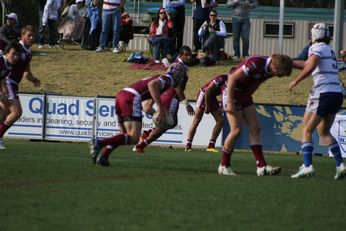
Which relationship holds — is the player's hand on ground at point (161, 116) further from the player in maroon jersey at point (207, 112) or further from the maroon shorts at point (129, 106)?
the player in maroon jersey at point (207, 112)

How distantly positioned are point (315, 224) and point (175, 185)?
8.72 ft

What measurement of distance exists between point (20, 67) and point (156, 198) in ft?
23.9

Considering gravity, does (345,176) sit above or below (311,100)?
below

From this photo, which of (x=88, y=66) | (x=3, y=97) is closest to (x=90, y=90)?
(x=88, y=66)

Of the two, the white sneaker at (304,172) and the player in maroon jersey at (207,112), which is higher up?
the white sneaker at (304,172)

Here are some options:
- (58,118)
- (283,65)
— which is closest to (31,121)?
(58,118)

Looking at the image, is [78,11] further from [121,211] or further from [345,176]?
[121,211]

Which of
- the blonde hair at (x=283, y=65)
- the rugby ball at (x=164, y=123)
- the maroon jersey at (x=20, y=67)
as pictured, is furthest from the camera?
the maroon jersey at (x=20, y=67)

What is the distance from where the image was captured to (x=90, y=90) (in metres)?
27.8

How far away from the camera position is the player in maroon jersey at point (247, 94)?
1303 cm

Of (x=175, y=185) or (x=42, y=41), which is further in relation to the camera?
(x=42, y=41)

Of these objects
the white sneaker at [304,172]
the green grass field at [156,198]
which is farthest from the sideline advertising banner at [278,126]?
the white sneaker at [304,172]

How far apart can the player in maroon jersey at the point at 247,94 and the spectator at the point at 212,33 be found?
13683 millimetres

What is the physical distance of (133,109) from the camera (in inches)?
548
